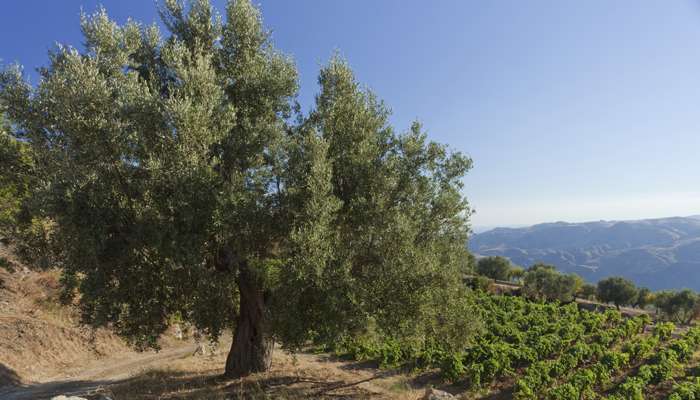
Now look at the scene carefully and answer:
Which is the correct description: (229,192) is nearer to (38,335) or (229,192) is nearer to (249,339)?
(249,339)

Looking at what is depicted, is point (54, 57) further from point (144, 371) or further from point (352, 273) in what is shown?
point (144, 371)

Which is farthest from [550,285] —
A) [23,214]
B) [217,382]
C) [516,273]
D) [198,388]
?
[23,214]

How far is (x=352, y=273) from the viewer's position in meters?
15.8

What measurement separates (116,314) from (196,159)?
7.29 m

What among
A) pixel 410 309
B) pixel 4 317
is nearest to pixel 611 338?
pixel 410 309

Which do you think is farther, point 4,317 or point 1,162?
point 4,317

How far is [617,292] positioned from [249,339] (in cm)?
8356

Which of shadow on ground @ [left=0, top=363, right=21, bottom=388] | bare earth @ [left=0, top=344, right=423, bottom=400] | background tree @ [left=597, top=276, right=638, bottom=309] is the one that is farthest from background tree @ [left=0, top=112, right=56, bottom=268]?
background tree @ [left=597, top=276, right=638, bottom=309]

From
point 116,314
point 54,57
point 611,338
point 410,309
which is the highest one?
point 54,57

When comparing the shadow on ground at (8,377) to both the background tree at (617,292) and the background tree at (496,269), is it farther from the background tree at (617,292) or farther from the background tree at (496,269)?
the background tree at (496,269)

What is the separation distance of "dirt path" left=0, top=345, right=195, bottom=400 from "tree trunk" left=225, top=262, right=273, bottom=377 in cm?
848

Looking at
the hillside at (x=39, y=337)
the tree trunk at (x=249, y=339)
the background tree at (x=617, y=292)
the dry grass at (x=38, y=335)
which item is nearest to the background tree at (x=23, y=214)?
the hillside at (x=39, y=337)

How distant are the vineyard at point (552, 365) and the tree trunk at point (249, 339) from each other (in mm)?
5583

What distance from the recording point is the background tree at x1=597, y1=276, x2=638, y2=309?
7469 centimetres
